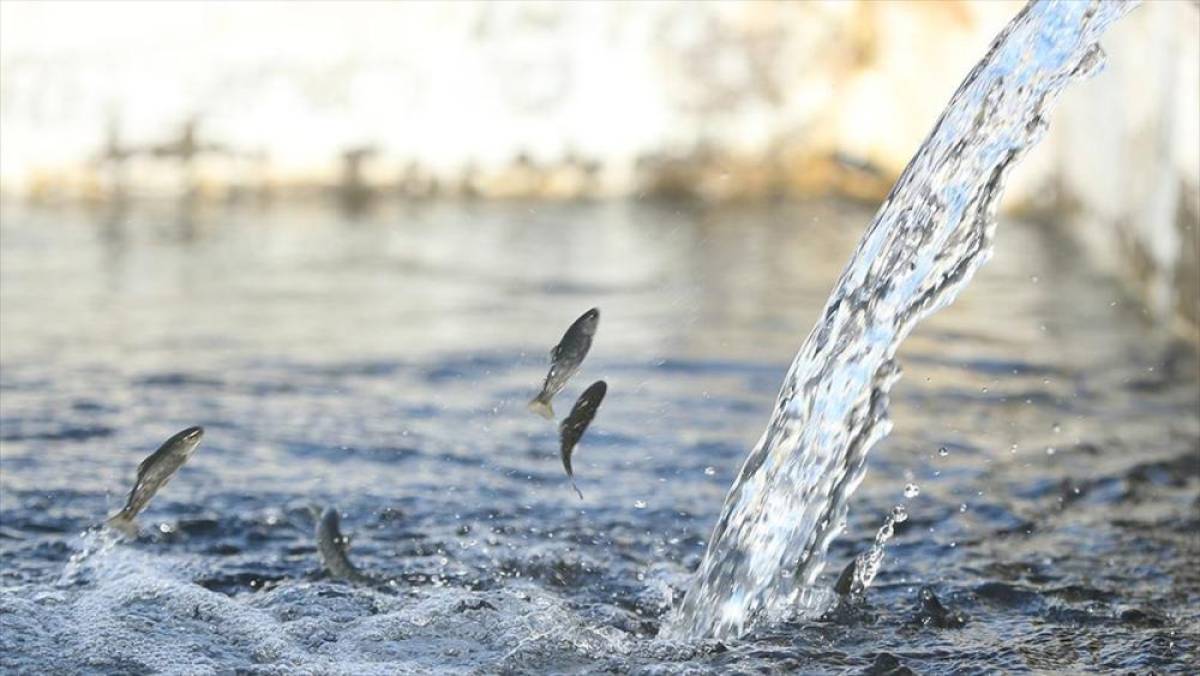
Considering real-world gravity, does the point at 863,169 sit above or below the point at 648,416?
above

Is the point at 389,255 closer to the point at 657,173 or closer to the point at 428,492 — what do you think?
the point at 657,173

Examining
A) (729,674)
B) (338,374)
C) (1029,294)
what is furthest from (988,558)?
(1029,294)

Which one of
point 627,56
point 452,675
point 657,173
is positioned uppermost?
point 627,56

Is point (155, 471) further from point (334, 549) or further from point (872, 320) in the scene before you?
point (872, 320)

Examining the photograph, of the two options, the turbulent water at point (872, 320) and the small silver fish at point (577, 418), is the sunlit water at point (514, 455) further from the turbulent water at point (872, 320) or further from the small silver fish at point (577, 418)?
the small silver fish at point (577, 418)

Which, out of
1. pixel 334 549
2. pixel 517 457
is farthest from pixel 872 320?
pixel 517 457

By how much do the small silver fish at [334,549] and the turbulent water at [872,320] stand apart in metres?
0.75

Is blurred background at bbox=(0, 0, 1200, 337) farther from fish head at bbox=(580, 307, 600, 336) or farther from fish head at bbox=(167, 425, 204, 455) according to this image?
fish head at bbox=(167, 425, 204, 455)

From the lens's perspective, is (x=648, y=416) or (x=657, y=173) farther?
(x=657, y=173)

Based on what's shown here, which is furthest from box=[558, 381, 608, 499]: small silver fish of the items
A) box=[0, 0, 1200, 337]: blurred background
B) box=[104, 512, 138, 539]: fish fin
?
box=[0, 0, 1200, 337]: blurred background

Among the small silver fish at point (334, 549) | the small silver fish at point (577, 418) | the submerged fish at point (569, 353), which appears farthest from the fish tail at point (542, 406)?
the small silver fish at point (334, 549)

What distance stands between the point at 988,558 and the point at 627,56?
19.8 ft

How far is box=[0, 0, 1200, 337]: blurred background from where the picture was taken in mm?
9523

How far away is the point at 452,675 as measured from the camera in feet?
11.1
